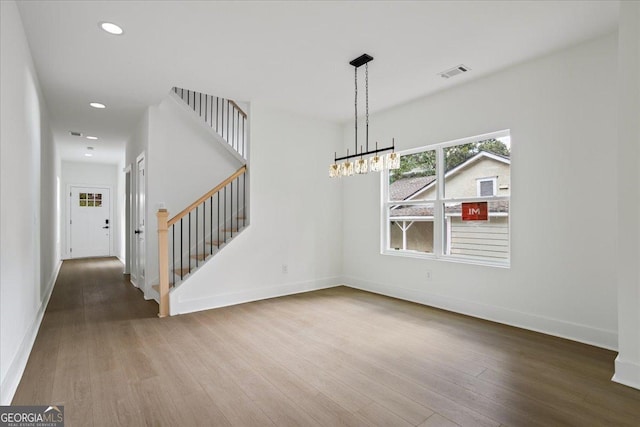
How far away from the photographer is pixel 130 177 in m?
6.55

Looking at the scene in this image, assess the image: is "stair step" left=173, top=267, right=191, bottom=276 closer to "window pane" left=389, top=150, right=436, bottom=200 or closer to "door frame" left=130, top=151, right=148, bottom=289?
"door frame" left=130, top=151, right=148, bottom=289

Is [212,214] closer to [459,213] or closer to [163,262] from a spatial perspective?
[163,262]

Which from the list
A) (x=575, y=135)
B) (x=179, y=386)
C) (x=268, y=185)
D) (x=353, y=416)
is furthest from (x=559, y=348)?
(x=268, y=185)

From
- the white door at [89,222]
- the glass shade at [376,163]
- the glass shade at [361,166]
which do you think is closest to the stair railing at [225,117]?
the glass shade at [361,166]

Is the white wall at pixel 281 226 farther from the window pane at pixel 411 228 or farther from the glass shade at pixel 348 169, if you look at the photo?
the glass shade at pixel 348 169

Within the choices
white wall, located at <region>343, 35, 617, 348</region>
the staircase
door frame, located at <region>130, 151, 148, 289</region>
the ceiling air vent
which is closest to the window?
white wall, located at <region>343, 35, 617, 348</region>

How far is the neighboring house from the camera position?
3.82 metres

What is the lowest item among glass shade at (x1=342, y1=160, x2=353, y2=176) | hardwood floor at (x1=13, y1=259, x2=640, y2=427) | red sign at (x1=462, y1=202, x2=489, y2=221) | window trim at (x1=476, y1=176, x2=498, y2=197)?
hardwood floor at (x1=13, y1=259, x2=640, y2=427)

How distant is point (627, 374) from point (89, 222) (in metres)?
11.6

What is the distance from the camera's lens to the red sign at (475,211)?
3.93 metres

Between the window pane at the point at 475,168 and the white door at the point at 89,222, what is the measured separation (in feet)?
32.4


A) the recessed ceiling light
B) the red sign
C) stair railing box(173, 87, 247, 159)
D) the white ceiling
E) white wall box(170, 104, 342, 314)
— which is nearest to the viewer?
the white ceiling

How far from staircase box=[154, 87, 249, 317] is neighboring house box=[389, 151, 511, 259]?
2.36 meters

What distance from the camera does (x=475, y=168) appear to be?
13.4 ft
